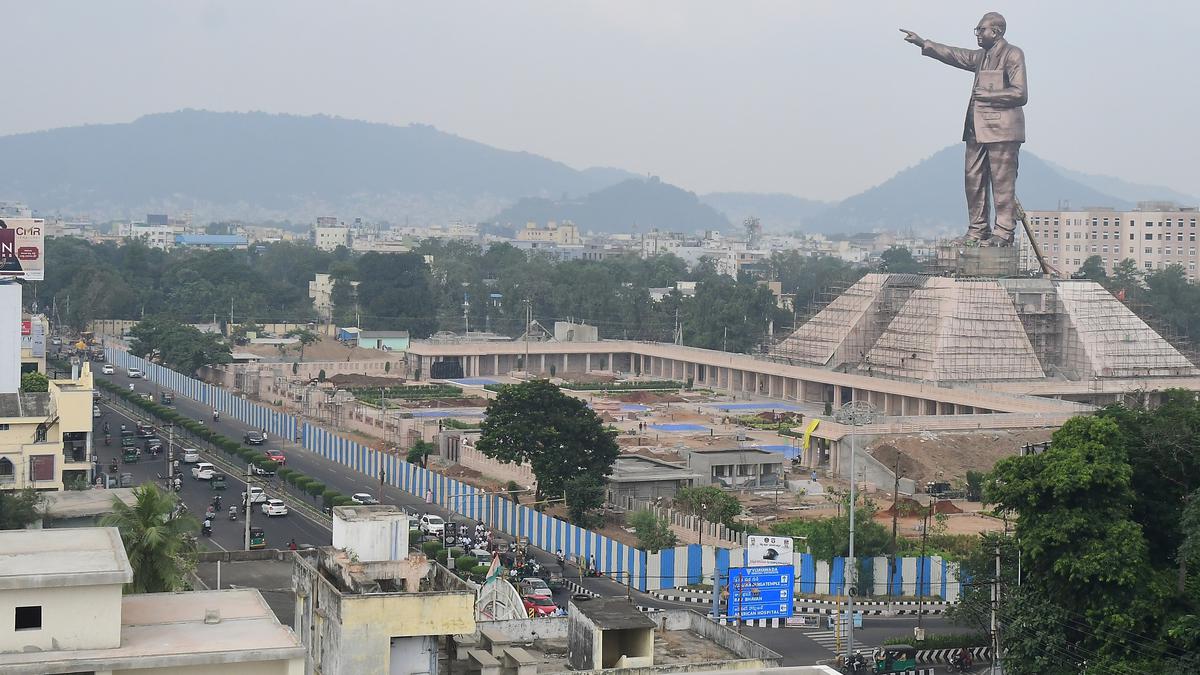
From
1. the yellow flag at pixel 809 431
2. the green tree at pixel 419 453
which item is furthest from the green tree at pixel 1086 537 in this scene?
the green tree at pixel 419 453

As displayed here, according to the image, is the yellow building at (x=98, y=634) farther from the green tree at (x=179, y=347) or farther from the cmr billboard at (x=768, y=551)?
the green tree at (x=179, y=347)

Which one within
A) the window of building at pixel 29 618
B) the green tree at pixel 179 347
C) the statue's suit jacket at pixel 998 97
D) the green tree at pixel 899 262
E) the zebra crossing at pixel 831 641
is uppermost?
the statue's suit jacket at pixel 998 97

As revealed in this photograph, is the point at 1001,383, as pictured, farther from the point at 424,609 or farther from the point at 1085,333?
the point at 424,609

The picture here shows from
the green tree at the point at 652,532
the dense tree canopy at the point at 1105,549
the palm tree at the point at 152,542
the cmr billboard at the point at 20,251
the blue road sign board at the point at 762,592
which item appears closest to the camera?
the palm tree at the point at 152,542

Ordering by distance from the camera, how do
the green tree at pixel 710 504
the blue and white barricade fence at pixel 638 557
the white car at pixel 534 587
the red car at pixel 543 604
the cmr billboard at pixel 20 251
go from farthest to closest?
the cmr billboard at pixel 20 251
the green tree at pixel 710 504
the blue and white barricade fence at pixel 638 557
the white car at pixel 534 587
the red car at pixel 543 604

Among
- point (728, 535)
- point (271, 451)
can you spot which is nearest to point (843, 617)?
point (728, 535)

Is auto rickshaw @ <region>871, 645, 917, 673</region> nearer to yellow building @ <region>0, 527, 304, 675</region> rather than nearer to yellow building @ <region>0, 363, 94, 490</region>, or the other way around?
yellow building @ <region>0, 527, 304, 675</region>

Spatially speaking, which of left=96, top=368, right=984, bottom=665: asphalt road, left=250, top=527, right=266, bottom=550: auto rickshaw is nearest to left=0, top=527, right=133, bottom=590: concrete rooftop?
left=96, top=368, right=984, bottom=665: asphalt road
